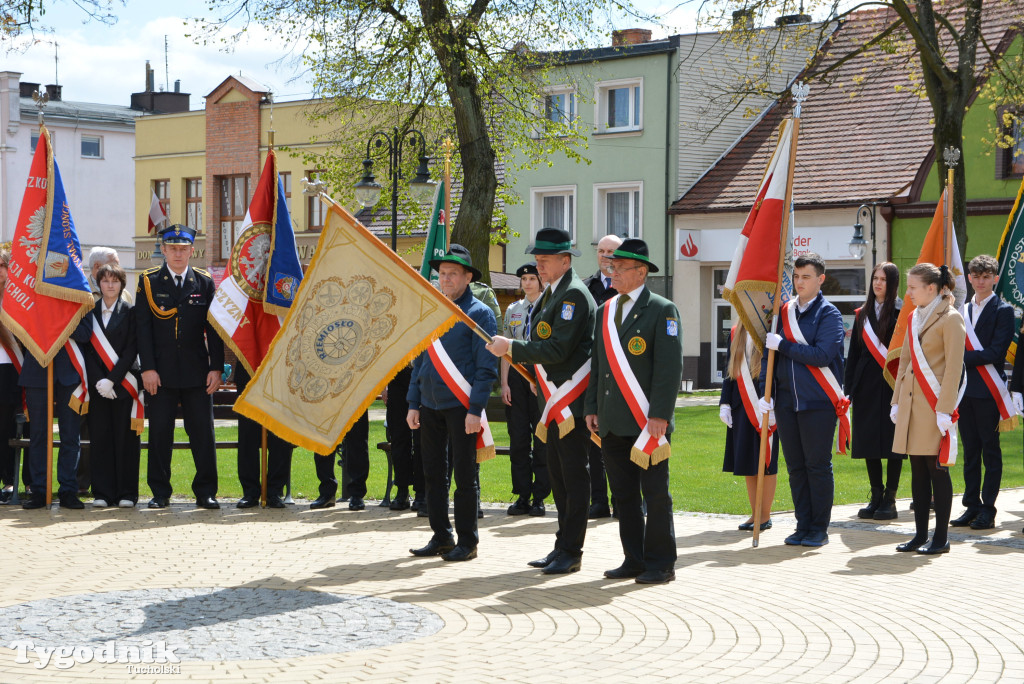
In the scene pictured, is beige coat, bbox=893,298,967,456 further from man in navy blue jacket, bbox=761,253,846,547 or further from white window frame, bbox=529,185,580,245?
white window frame, bbox=529,185,580,245

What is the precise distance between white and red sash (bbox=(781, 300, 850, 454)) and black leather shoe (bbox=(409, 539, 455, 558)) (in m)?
2.92

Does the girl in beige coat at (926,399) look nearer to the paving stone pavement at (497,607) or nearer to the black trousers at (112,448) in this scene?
the paving stone pavement at (497,607)

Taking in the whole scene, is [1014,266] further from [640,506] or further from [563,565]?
[563,565]

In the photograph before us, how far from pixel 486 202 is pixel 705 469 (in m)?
8.59

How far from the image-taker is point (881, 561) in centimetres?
887

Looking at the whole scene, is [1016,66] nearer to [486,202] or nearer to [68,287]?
[486,202]

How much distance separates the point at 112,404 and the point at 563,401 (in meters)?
5.13

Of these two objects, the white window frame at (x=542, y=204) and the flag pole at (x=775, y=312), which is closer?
the flag pole at (x=775, y=312)

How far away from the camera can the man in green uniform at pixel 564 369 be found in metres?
8.32

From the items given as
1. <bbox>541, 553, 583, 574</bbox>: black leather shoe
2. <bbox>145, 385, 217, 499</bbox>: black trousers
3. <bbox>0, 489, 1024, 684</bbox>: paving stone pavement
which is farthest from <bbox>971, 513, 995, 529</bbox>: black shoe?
<bbox>145, 385, 217, 499</bbox>: black trousers

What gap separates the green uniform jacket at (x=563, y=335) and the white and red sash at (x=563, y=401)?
3cm

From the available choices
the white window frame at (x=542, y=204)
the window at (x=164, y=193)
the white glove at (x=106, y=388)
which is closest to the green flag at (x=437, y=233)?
the white glove at (x=106, y=388)

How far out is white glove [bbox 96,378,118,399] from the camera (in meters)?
11.5

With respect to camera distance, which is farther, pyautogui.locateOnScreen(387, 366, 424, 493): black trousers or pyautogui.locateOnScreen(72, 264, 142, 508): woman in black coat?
pyautogui.locateOnScreen(72, 264, 142, 508): woman in black coat
